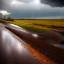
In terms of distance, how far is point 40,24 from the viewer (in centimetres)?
330

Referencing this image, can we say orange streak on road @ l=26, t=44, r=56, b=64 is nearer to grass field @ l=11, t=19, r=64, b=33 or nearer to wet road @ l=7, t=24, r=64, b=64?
wet road @ l=7, t=24, r=64, b=64

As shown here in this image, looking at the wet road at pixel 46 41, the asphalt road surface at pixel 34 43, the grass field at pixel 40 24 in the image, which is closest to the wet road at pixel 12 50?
the asphalt road surface at pixel 34 43

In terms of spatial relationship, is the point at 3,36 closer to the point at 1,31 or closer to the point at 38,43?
the point at 1,31

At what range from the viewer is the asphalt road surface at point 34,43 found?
3.00 meters

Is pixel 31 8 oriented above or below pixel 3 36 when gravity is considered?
above

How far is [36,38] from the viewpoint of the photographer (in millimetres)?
3205

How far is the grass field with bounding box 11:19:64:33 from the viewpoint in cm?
324

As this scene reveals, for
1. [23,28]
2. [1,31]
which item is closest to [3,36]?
[1,31]

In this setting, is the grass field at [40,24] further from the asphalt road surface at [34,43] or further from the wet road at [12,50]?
the wet road at [12,50]

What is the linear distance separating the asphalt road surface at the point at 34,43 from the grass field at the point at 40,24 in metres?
0.08

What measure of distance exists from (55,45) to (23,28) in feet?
2.40

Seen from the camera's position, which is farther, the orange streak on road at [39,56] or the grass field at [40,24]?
the grass field at [40,24]

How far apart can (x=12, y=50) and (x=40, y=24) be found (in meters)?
0.78

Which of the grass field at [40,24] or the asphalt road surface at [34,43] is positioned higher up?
the grass field at [40,24]
